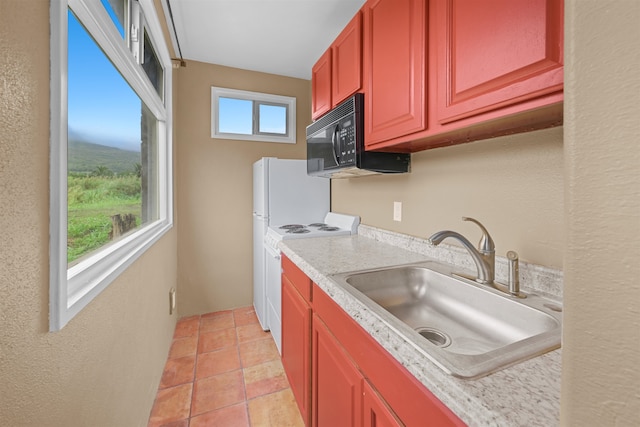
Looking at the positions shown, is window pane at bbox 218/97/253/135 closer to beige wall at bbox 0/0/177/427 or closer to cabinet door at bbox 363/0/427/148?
cabinet door at bbox 363/0/427/148

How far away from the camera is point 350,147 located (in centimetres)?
152

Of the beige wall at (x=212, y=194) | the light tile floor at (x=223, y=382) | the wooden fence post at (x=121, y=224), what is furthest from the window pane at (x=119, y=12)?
the light tile floor at (x=223, y=382)

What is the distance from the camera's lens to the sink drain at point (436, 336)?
0.92 meters

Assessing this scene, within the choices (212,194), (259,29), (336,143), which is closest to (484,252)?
(336,143)

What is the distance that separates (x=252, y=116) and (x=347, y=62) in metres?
1.66

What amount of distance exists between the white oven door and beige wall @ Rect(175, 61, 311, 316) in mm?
781

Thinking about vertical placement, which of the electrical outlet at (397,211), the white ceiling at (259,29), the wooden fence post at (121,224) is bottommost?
the wooden fence post at (121,224)

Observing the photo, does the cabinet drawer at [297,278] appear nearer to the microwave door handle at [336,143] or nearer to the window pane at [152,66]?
the microwave door handle at [336,143]

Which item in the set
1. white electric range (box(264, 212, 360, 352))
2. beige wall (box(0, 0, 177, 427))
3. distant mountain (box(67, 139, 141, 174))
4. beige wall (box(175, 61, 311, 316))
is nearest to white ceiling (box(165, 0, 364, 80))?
beige wall (box(175, 61, 311, 316))

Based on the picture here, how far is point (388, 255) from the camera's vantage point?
4.80ft

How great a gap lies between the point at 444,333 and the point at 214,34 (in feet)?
8.83

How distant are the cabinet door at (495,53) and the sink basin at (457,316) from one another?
2.01ft

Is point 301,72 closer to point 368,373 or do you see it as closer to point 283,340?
point 283,340

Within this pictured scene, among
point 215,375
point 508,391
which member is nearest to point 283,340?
point 215,375
